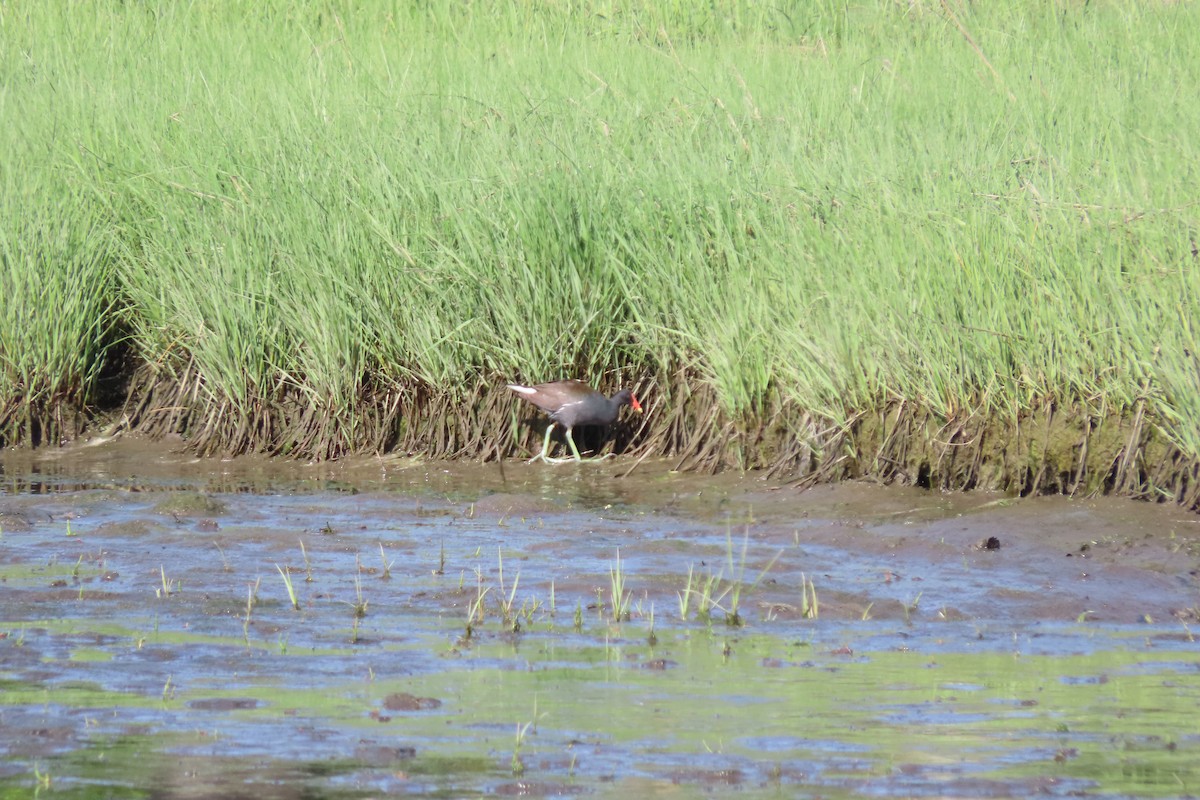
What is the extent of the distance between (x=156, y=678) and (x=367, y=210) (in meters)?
→ 3.44

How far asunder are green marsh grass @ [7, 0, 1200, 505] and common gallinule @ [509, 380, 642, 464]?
0.72ft

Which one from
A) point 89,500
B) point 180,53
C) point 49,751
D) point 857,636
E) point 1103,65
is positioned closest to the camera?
point 49,751

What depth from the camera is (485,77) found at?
8617 millimetres

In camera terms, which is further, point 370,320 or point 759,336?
point 370,320

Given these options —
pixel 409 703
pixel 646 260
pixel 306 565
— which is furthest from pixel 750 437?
pixel 409 703

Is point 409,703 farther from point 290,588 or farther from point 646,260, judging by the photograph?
point 646,260

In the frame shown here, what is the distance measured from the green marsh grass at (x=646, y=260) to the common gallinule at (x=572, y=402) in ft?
0.72

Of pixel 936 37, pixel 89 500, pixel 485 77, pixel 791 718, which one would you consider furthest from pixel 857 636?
pixel 936 37

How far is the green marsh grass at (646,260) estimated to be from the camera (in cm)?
575

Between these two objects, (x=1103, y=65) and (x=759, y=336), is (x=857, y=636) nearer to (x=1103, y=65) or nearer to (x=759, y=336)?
(x=759, y=336)

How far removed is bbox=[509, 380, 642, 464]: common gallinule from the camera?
6504mm

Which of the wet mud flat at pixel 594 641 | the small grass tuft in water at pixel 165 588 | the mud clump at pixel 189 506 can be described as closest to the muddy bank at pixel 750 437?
the wet mud flat at pixel 594 641

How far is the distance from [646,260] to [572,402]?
2.30ft

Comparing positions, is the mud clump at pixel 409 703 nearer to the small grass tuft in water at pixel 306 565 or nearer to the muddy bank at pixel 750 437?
the small grass tuft in water at pixel 306 565
